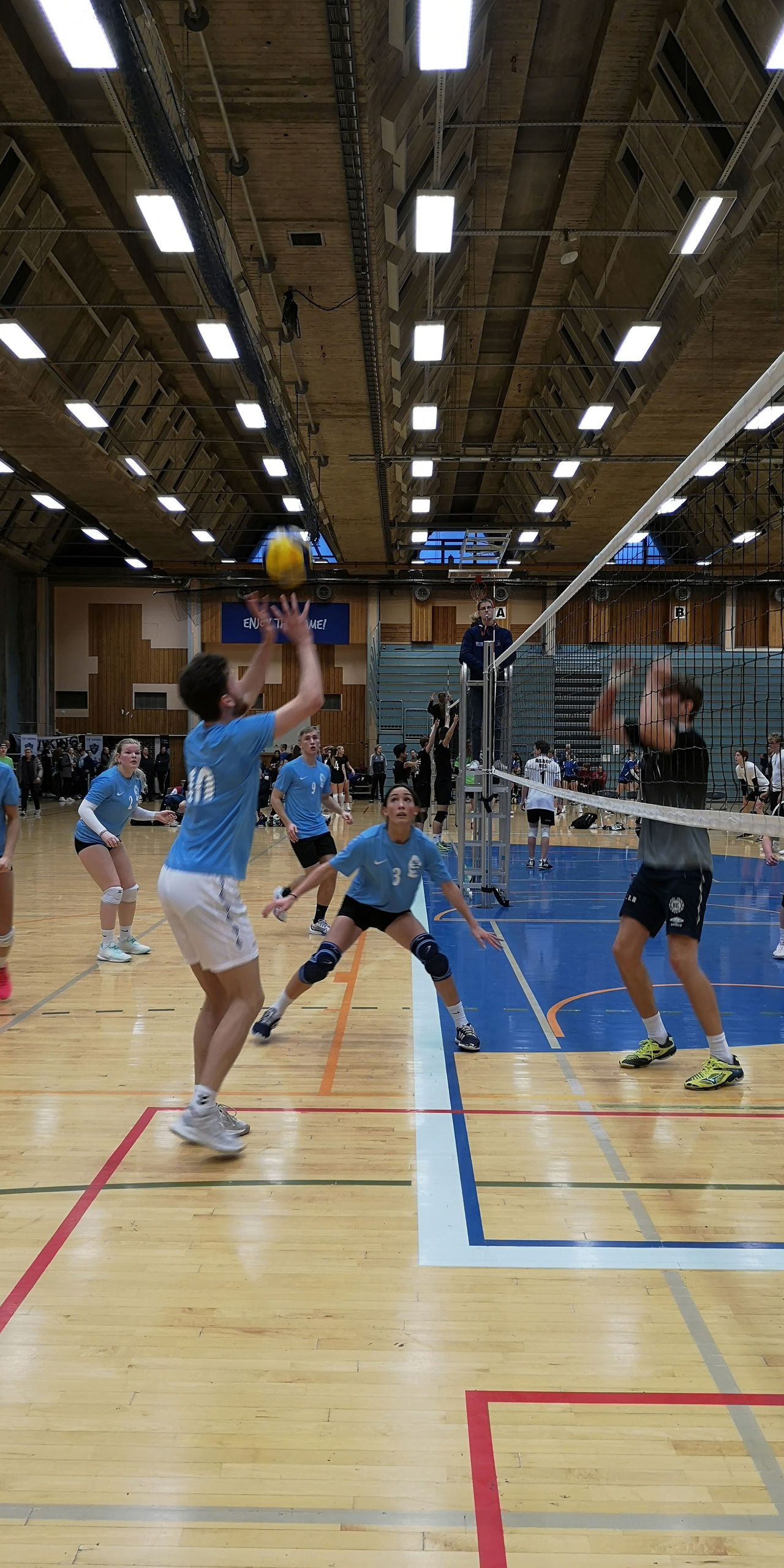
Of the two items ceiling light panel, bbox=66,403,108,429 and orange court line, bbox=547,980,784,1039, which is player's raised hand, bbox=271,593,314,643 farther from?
ceiling light panel, bbox=66,403,108,429

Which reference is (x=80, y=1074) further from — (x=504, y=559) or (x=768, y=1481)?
(x=504, y=559)

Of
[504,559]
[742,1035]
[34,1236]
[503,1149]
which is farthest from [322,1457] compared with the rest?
[504,559]

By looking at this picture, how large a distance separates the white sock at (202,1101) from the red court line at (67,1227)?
439 millimetres

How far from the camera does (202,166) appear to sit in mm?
11039

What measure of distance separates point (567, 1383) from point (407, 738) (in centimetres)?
3131

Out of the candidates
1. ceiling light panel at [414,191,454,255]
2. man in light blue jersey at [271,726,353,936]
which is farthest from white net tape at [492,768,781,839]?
ceiling light panel at [414,191,454,255]

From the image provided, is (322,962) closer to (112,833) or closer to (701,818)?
(701,818)

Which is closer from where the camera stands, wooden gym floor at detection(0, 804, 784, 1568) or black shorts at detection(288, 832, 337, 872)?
wooden gym floor at detection(0, 804, 784, 1568)

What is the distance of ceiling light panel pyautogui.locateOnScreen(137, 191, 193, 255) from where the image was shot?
937cm

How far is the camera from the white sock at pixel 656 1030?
18.9 ft

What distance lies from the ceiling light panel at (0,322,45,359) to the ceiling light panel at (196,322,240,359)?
2.48 metres

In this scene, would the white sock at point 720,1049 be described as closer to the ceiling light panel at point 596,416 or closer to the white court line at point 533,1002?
the white court line at point 533,1002

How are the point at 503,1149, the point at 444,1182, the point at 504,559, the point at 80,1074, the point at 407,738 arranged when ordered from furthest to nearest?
the point at 407,738 → the point at 504,559 → the point at 80,1074 → the point at 503,1149 → the point at 444,1182

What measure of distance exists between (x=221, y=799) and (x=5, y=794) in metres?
3.31
